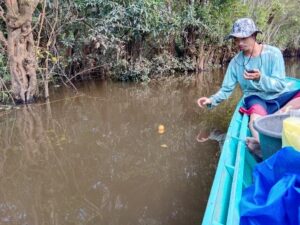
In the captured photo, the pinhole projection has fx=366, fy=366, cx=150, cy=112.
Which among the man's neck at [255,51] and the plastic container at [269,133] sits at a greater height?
the man's neck at [255,51]

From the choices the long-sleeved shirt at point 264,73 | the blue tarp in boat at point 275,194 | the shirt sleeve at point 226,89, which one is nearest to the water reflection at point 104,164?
the shirt sleeve at point 226,89

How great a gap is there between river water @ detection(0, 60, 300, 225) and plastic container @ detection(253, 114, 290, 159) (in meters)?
0.90

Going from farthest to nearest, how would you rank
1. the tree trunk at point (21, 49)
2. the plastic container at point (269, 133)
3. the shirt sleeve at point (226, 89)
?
1. the tree trunk at point (21, 49)
2. the shirt sleeve at point (226, 89)
3. the plastic container at point (269, 133)

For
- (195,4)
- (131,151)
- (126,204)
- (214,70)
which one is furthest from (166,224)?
(214,70)

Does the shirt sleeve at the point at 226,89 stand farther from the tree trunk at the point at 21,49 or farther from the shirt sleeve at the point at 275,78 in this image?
the tree trunk at the point at 21,49

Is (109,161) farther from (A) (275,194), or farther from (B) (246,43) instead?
(A) (275,194)

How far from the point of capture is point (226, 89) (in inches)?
126

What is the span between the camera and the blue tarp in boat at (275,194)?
1.38 m

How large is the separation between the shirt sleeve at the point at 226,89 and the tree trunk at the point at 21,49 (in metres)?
4.09

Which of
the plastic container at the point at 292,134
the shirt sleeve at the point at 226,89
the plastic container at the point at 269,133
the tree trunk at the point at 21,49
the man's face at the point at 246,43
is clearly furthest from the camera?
the tree trunk at the point at 21,49

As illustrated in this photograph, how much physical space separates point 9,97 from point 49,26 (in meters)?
2.05

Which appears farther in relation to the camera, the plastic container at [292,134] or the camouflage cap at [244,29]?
the camouflage cap at [244,29]

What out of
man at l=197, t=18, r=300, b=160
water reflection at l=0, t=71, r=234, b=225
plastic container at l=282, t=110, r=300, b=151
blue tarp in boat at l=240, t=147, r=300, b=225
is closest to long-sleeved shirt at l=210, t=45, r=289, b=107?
man at l=197, t=18, r=300, b=160

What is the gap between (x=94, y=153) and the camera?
4.02m
